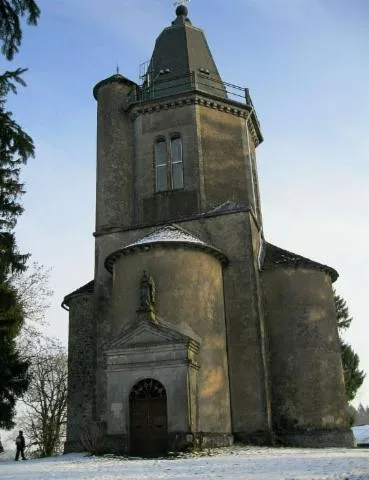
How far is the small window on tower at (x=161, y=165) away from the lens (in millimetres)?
27016

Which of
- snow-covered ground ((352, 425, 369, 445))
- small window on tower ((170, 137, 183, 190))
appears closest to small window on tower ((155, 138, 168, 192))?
small window on tower ((170, 137, 183, 190))

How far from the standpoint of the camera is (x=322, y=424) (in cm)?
2195

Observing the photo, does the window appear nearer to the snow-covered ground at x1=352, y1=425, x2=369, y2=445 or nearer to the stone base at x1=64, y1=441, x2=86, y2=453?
the stone base at x1=64, y1=441, x2=86, y2=453

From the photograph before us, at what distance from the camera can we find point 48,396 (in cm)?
3494

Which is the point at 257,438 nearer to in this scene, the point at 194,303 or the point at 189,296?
the point at 194,303

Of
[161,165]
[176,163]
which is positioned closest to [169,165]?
[176,163]

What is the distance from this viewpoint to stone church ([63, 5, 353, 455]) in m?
19.1

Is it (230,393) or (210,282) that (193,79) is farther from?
(230,393)

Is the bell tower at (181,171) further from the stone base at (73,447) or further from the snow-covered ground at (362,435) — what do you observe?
the snow-covered ground at (362,435)

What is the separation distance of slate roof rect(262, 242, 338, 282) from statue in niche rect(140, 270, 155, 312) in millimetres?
5722

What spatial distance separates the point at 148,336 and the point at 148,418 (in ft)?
8.83

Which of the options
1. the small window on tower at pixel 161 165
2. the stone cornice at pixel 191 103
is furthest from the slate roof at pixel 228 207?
the stone cornice at pixel 191 103

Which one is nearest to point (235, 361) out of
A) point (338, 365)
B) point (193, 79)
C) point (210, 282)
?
point (210, 282)

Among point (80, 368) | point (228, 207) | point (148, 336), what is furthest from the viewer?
point (80, 368)
